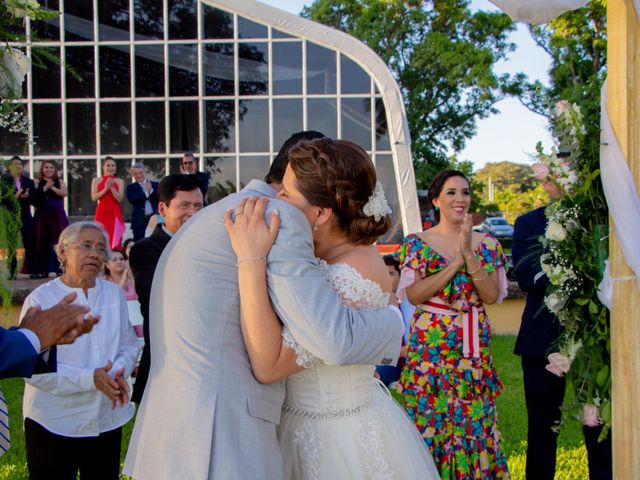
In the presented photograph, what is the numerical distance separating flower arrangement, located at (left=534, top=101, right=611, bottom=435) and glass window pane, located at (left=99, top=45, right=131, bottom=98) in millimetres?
10470

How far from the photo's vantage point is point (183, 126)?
41.9 feet

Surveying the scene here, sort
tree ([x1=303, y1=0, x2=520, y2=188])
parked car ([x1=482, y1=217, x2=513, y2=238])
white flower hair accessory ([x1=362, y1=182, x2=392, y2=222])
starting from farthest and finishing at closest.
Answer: parked car ([x1=482, y1=217, x2=513, y2=238]), tree ([x1=303, y1=0, x2=520, y2=188]), white flower hair accessory ([x1=362, y1=182, x2=392, y2=222])

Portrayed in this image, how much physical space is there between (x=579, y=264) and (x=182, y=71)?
10.5 meters

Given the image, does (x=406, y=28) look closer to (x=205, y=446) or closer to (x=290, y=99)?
(x=290, y=99)

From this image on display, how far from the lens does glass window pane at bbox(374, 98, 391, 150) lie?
40.4 ft

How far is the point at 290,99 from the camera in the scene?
12602 mm

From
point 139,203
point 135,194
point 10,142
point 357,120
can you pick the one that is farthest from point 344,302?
point 10,142

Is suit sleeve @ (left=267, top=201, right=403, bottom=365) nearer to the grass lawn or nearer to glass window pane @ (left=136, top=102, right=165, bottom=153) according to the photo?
the grass lawn

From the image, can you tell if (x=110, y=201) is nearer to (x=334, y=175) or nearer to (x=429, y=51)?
(x=334, y=175)

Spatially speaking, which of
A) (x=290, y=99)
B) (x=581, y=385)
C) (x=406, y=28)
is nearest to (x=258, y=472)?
(x=581, y=385)

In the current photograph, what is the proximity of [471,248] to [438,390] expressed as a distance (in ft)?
3.10

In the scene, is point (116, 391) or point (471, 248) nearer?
point (116, 391)

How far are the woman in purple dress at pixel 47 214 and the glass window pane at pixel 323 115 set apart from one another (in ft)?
14.4

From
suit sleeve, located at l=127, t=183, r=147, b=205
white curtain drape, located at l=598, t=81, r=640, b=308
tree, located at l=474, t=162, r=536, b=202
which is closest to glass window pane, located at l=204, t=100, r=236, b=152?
suit sleeve, located at l=127, t=183, r=147, b=205
